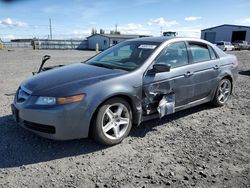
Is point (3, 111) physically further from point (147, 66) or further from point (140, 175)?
point (140, 175)

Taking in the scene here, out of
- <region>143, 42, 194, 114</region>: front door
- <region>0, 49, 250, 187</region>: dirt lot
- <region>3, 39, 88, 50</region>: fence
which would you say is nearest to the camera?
<region>0, 49, 250, 187</region>: dirt lot

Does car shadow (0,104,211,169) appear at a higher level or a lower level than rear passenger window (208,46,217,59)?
lower

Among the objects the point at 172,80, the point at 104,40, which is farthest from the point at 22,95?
the point at 104,40

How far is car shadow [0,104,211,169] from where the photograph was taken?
336 centimetres

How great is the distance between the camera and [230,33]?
50.2m

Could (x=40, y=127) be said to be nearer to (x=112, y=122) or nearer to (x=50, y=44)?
(x=112, y=122)

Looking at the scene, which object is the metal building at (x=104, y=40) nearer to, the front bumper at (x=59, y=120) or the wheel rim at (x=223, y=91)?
the wheel rim at (x=223, y=91)

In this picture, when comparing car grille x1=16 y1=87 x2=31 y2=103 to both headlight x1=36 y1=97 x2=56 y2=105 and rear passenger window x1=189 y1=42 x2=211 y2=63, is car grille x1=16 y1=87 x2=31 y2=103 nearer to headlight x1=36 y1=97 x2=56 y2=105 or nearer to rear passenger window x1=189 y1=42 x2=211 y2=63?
headlight x1=36 y1=97 x2=56 y2=105

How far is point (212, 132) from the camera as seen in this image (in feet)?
14.4

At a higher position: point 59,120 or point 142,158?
point 59,120

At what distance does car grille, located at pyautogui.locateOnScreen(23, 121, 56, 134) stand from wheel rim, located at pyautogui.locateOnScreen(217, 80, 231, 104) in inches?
151

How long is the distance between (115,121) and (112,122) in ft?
0.18

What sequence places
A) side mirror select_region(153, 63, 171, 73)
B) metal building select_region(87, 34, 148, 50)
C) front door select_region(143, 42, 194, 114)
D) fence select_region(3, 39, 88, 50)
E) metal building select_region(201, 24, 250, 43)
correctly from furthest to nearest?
metal building select_region(87, 34, 148, 50)
metal building select_region(201, 24, 250, 43)
fence select_region(3, 39, 88, 50)
front door select_region(143, 42, 194, 114)
side mirror select_region(153, 63, 171, 73)

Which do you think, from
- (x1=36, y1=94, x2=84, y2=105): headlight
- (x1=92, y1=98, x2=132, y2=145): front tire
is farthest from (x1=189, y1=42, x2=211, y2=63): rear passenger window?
(x1=36, y1=94, x2=84, y2=105): headlight
